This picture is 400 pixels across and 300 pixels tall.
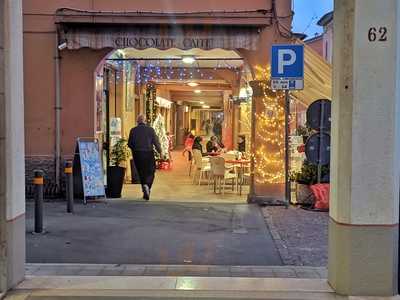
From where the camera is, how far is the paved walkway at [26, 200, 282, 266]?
22.5ft

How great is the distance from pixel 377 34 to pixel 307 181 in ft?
20.3

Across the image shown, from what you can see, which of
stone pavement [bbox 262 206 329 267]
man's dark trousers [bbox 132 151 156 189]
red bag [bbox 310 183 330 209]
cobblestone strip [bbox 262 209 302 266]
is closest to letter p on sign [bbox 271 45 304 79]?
red bag [bbox 310 183 330 209]

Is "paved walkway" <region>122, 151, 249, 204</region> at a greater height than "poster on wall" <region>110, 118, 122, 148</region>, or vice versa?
"poster on wall" <region>110, 118, 122, 148</region>

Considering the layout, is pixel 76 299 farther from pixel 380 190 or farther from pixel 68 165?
pixel 68 165

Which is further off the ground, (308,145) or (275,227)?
(308,145)

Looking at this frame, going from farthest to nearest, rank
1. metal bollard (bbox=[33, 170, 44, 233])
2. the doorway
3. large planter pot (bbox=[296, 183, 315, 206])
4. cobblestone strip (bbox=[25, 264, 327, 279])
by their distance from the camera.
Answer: the doorway < large planter pot (bbox=[296, 183, 315, 206]) < metal bollard (bbox=[33, 170, 44, 233]) < cobblestone strip (bbox=[25, 264, 327, 279])

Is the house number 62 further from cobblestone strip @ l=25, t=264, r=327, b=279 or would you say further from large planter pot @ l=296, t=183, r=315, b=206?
large planter pot @ l=296, t=183, r=315, b=206

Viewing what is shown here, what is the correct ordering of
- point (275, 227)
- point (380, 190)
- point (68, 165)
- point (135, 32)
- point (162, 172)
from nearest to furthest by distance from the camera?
point (380, 190), point (275, 227), point (68, 165), point (135, 32), point (162, 172)

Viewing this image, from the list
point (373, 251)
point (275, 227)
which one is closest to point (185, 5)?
point (275, 227)

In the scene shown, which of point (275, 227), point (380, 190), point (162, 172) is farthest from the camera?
point (162, 172)

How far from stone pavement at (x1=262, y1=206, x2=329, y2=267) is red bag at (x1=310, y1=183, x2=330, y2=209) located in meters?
0.21

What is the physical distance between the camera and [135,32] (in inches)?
440

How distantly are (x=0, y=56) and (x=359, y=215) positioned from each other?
3.55 metres

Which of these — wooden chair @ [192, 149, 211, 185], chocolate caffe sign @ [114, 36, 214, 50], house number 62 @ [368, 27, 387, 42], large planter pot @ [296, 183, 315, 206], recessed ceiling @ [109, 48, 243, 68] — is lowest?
large planter pot @ [296, 183, 315, 206]
